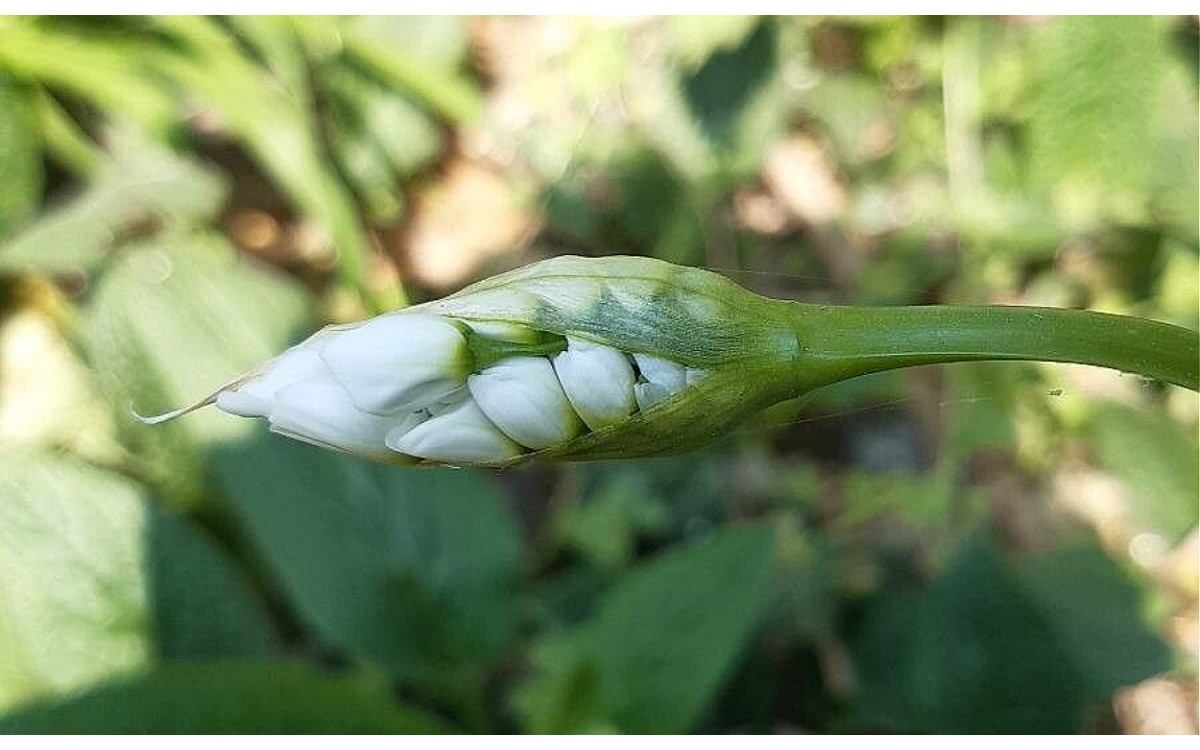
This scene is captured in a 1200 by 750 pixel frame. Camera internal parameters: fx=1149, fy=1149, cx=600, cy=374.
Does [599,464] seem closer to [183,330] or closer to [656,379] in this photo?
[183,330]

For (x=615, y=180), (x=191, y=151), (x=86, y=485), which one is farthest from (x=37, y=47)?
(x=615, y=180)

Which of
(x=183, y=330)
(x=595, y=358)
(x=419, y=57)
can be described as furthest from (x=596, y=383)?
(x=419, y=57)

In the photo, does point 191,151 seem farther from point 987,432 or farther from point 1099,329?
point 1099,329

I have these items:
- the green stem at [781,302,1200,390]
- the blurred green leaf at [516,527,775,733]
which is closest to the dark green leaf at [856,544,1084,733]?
the blurred green leaf at [516,527,775,733]

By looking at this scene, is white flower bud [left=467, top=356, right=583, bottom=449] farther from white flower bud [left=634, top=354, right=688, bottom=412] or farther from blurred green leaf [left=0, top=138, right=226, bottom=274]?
blurred green leaf [left=0, top=138, right=226, bottom=274]

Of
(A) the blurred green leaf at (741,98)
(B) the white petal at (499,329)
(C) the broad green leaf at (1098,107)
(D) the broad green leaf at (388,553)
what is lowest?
(D) the broad green leaf at (388,553)

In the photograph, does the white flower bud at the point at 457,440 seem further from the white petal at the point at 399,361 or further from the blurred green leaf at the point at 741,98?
the blurred green leaf at the point at 741,98

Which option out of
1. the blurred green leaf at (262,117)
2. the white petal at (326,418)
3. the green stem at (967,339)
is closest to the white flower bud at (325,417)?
the white petal at (326,418)
